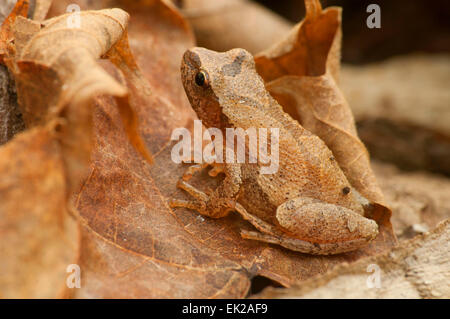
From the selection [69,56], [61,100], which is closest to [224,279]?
[61,100]

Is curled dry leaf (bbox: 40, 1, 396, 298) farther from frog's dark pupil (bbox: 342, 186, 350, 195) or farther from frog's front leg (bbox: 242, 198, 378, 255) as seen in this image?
frog's dark pupil (bbox: 342, 186, 350, 195)

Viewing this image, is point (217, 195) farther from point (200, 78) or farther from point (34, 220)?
point (34, 220)

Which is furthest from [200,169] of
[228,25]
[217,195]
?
[228,25]

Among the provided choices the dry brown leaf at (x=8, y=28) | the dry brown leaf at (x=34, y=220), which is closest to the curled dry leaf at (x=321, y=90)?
the dry brown leaf at (x=8, y=28)

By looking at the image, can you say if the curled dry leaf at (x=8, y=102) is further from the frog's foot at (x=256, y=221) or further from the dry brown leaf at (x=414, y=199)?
the dry brown leaf at (x=414, y=199)

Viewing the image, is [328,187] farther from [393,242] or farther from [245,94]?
[245,94]

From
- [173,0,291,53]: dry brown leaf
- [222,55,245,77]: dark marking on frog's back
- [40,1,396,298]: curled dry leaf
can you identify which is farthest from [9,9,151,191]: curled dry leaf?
[173,0,291,53]: dry brown leaf

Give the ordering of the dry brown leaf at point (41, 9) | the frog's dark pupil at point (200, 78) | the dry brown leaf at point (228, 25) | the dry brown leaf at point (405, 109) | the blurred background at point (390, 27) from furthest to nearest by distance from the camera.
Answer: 1. the blurred background at point (390, 27)
2. the dry brown leaf at point (405, 109)
3. the dry brown leaf at point (228, 25)
4. the frog's dark pupil at point (200, 78)
5. the dry brown leaf at point (41, 9)
